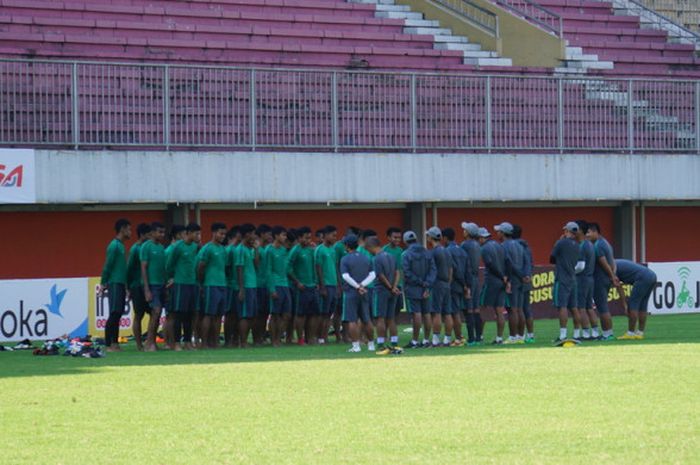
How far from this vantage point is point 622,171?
34.7 m

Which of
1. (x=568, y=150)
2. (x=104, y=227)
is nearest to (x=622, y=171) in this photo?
(x=568, y=150)

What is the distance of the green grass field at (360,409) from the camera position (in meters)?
11.2

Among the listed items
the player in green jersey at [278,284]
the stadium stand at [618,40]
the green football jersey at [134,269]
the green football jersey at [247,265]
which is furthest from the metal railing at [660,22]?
the green football jersey at [134,269]

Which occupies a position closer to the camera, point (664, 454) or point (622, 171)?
point (664, 454)

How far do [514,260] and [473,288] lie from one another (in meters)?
0.79

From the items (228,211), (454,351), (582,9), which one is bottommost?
(454,351)

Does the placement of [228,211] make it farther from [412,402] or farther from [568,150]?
[412,402]

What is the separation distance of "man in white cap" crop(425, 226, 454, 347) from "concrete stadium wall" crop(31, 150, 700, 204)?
777cm

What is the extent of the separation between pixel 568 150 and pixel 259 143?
7.26 meters

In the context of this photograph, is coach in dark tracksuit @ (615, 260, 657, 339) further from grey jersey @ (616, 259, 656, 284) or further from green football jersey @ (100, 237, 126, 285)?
green football jersey @ (100, 237, 126, 285)

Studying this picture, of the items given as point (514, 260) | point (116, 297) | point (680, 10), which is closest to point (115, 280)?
A: point (116, 297)

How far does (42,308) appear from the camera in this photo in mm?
27406

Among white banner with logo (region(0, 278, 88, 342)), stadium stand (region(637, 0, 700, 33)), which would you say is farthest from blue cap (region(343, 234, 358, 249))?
stadium stand (region(637, 0, 700, 33))

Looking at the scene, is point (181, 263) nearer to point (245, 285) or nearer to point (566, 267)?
point (245, 285)
